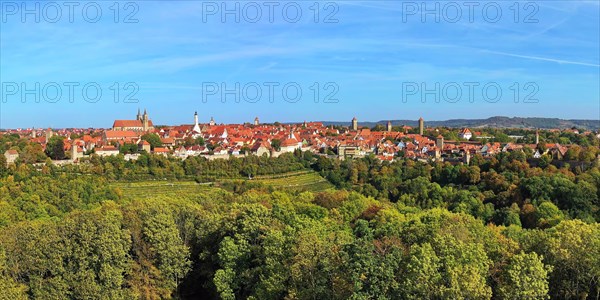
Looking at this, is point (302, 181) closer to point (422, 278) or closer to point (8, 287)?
point (8, 287)

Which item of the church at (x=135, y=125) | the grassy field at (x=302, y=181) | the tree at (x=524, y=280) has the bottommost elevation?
the grassy field at (x=302, y=181)

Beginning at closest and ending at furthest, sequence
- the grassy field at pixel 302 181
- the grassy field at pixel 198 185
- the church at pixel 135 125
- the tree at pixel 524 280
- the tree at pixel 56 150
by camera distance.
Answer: the tree at pixel 524 280, the grassy field at pixel 198 185, the grassy field at pixel 302 181, the tree at pixel 56 150, the church at pixel 135 125

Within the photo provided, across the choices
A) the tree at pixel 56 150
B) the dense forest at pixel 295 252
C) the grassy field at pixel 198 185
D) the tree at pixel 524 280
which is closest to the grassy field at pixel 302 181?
the grassy field at pixel 198 185

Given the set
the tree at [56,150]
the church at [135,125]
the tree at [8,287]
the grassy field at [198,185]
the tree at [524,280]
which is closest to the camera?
the tree at [524,280]

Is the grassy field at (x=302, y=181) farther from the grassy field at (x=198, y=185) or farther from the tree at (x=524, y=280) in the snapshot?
the tree at (x=524, y=280)

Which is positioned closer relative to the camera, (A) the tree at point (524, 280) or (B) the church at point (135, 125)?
(A) the tree at point (524, 280)

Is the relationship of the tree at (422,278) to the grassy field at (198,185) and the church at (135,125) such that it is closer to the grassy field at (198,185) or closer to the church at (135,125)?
the grassy field at (198,185)

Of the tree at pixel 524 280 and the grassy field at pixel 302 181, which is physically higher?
the tree at pixel 524 280
